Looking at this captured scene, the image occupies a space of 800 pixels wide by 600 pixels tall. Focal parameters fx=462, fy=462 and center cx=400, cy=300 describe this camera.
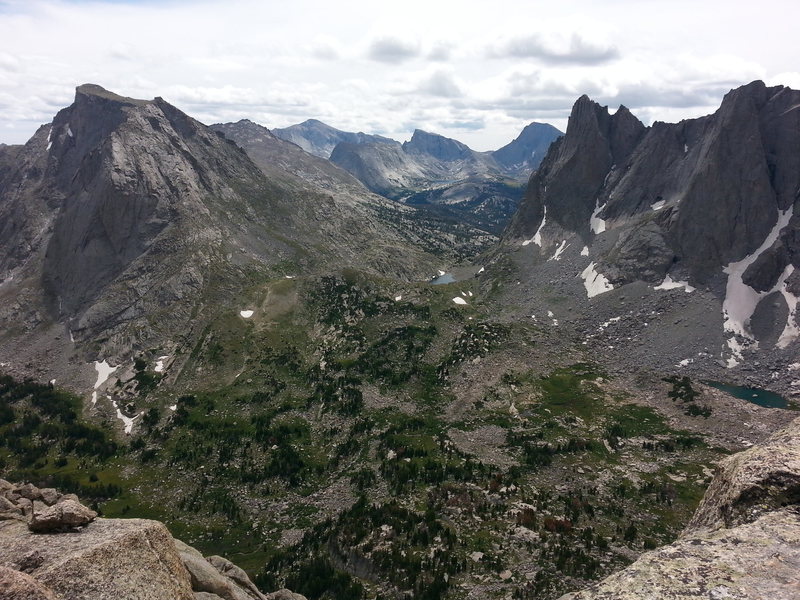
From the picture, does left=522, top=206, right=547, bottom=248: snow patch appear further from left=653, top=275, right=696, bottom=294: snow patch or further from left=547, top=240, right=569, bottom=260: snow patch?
left=653, top=275, right=696, bottom=294: snow patch

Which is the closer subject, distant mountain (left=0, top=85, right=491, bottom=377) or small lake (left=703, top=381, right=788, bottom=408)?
small lake (left=703, top=381, right=788, bottom=408)

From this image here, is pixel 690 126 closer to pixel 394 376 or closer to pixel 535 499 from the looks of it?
pixel 394 376

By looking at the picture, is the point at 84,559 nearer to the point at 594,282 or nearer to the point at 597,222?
the point at 594,282

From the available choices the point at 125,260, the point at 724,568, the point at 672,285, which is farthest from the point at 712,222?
the point at 125,260

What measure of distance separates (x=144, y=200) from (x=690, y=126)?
195 m

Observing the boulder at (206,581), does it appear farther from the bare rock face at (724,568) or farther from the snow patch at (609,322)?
the snow patch at (609,322)

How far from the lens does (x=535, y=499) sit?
2653 inches

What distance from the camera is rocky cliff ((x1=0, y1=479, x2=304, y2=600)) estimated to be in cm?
1839

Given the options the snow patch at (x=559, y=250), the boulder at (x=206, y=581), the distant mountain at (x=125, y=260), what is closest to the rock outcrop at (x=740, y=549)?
the boulder at (x=206, y=581)

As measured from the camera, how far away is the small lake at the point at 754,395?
299ft

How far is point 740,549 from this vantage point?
1658 centimetres

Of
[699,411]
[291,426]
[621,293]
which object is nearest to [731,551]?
[699,411]

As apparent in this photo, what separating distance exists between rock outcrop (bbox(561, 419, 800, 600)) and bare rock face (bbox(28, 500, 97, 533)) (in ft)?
75.2

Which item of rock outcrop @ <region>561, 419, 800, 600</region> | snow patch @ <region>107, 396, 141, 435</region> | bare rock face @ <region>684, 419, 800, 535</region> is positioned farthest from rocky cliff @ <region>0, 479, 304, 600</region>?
snow patch @ <region>107, 396, 141, 435</region>
